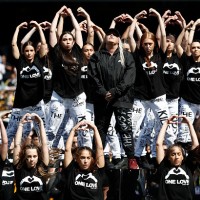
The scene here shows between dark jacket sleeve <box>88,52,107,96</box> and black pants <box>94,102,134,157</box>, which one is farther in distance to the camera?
black pants <box>94,102,134,157</box>

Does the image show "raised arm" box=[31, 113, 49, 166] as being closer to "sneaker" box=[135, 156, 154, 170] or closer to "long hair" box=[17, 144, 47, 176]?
"long hair" box=[17, 144, 47, 176]

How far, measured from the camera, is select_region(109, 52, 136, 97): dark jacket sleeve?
13547 mm

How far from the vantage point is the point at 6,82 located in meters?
21.1

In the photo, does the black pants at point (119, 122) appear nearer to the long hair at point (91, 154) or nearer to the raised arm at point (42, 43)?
the long hair at point (91, 154)

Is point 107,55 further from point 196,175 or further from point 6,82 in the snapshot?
point 6,82

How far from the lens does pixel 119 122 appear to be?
13766 mm

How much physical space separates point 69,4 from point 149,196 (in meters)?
8.68

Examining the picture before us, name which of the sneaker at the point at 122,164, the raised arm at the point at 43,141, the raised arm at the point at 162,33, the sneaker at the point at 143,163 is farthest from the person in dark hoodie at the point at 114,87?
the raised arm at the point at 162,33

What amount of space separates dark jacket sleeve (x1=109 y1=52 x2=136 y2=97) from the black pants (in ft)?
0.91

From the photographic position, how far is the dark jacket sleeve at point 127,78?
13547 millimetres

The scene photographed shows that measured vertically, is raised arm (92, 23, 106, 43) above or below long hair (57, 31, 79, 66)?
above

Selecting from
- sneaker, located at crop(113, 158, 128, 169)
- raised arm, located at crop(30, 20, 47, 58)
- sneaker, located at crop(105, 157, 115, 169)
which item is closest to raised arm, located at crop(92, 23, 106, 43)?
raised arm, located at crop(30, 20, 47, 58)

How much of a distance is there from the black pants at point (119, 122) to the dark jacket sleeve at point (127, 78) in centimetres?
28

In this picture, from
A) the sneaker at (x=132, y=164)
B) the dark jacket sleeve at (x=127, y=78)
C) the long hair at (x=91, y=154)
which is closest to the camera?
the long hair at (x=91, y=154)
